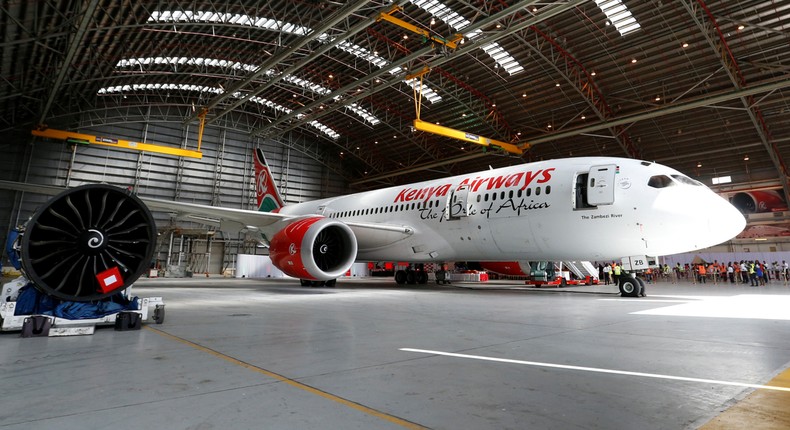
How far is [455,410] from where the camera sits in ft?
6.25

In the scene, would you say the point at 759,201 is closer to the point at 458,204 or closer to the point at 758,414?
the point at 458,204

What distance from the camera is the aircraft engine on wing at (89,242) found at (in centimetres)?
399

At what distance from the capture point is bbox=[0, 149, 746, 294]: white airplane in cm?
786

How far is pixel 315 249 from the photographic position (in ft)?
Result: 35.4

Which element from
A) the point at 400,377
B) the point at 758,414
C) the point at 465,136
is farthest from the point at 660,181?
the point at 465,136

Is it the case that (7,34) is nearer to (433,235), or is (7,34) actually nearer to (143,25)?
(143,25)

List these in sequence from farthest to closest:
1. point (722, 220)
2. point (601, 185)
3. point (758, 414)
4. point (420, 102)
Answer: point (420, 102) → point (601, 185) → point (722, 220) → point (758, 414)

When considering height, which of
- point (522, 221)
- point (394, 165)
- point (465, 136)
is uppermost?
point (394, 165)

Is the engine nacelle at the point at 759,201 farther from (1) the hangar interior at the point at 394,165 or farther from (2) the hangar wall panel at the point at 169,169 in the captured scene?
(2) the hangar wall panel at the point at 169,169

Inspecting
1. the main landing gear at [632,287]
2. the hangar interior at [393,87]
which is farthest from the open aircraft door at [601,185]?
the hangar interior at [393,87]

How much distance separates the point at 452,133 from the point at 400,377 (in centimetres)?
1990

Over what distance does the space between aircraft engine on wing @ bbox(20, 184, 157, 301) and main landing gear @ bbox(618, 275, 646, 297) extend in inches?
370

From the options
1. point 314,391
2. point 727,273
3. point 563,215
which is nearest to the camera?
point 314,391

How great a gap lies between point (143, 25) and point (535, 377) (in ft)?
67.7
